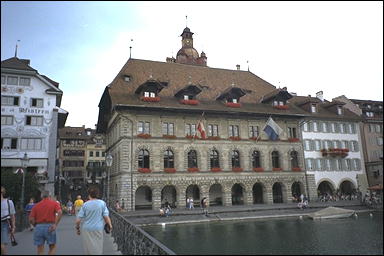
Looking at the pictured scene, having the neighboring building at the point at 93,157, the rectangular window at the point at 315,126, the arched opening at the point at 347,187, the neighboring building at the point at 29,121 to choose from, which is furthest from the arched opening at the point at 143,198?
the neighboring building at the point at 93,157

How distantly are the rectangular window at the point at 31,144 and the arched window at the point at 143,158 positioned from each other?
1045cm

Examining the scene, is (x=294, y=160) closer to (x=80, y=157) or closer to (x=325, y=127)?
(x=325, y=127)

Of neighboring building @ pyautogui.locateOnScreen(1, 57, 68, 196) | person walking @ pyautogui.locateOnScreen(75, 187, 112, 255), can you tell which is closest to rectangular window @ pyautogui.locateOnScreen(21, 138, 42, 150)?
neighboring building @ pyautogui.locateOnScreen(1, 57, 68, 196)

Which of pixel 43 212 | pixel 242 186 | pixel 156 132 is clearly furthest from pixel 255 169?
pixel 43 212

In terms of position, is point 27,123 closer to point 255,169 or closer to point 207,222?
point 207,222

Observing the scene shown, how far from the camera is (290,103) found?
155 ft

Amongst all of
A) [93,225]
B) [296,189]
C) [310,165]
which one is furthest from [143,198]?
[93,225]

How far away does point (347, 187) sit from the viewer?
47062 millimetres

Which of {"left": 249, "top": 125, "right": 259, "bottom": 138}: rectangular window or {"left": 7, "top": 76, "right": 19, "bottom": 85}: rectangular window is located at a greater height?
{"left": 7, "top": 76, "right": 19, "bottom": 85}: rectangular window

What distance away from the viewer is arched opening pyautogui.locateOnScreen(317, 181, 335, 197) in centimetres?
4416

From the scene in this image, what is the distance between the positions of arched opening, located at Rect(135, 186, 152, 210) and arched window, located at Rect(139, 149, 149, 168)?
3079 millimetres

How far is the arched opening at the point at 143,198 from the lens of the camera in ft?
120

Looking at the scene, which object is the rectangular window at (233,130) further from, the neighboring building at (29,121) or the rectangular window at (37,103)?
the rectangular window at (37,103)

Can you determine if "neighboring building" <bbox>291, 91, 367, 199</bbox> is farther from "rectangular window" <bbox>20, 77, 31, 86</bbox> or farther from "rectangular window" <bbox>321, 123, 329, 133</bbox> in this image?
"rectangular window" <bbox>20, 77, 31, 86</bbox>
